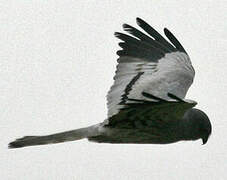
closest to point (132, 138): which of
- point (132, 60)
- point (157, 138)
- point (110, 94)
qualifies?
point (157, 138)

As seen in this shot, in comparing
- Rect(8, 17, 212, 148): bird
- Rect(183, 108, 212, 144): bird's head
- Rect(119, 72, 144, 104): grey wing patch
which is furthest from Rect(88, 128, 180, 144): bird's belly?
Rect(119, 72, 144, 104): grey wing patch

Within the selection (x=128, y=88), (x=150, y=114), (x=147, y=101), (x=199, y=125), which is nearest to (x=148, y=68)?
(x=128, y=88)

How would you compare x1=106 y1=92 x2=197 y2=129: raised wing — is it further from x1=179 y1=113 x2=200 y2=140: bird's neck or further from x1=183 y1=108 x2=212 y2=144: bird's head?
x1=183 y1=108 x2=212 y2=144: bird's head

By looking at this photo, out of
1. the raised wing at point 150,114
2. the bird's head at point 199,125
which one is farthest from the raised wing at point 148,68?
the raised wing at point 150,114

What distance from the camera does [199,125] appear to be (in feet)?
32.1

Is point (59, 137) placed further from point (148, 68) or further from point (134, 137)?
point (148, 68)

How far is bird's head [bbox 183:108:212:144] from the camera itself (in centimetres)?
972

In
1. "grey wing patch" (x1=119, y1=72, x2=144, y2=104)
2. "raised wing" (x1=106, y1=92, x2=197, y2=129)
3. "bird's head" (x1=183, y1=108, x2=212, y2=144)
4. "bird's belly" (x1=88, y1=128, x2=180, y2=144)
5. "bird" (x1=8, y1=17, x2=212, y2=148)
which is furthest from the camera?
"grey wing patch" (x1=119, y1=72, x2=144, y2=104)

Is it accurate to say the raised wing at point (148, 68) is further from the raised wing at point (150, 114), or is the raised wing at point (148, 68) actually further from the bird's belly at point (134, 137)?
the raised wing at point (150, 114)

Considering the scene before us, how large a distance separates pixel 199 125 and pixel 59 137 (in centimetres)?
183

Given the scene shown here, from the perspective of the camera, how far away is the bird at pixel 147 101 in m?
8.89

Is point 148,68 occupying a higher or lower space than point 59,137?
higher

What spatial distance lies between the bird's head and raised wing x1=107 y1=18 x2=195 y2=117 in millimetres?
617

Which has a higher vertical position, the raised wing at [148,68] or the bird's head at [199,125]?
the raised wing at [148,68]
